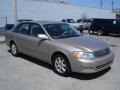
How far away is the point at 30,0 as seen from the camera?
27.2 m

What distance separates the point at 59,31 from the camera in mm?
7156

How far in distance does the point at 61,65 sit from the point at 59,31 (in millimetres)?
1373

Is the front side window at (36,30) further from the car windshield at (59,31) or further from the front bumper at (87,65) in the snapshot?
the front bumper at (87,65)

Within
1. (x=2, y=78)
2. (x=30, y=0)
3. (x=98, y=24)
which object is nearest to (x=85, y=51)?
(x=2, y=78)

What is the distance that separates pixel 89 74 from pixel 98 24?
14.7 meters

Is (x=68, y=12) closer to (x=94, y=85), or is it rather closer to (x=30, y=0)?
(x=30, y=0)

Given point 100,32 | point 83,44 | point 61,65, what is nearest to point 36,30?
point 61,65

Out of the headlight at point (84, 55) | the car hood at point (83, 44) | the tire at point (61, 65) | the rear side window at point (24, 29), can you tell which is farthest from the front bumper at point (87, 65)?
the rear side window at point (24, 29)

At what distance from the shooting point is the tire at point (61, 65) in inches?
240

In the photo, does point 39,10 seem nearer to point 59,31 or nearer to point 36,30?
point 36,30

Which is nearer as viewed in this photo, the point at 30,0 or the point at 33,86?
the point at 33,86

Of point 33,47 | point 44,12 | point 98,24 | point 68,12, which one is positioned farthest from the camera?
point 68,12

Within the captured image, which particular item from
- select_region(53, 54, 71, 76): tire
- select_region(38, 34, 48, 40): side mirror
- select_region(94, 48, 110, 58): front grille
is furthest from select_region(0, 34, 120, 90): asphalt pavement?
select_region(38, 34, 48, 40): side mirror

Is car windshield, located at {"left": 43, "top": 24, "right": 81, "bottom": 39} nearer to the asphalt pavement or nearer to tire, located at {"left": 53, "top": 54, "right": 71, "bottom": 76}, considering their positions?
tire, located at {"left": 53, "top": 54, "right": 71, "bottom": 76}
